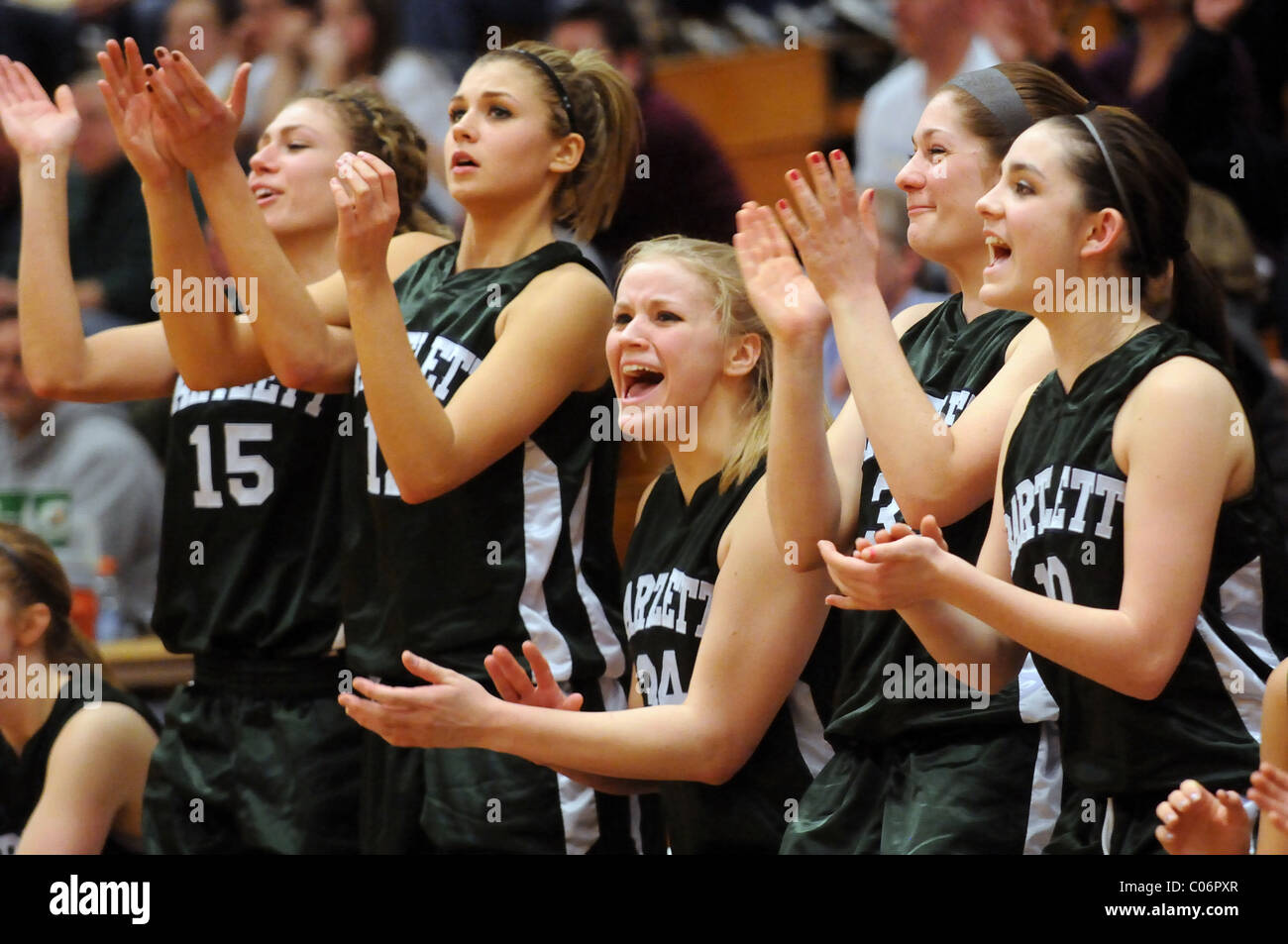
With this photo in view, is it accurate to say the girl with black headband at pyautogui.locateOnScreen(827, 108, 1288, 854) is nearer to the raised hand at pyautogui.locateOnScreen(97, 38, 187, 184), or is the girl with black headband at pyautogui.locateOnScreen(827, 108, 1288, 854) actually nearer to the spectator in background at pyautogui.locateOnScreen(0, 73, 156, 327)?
the raised hand at pyautogui.locateOnScreen(97, 38, 187, 184)

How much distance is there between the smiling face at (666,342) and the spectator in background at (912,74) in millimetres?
1976

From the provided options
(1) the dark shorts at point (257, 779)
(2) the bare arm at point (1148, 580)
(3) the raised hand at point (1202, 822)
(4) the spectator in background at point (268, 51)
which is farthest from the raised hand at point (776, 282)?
(4) the spectator in background at point (268, 51)

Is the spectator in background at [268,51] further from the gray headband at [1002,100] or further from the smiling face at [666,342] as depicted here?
the gray headband at [1002,100]

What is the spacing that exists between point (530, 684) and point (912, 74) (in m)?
3.03

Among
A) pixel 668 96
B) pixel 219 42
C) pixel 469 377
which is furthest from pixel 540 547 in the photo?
pixel 219 42

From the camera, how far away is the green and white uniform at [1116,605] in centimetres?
233

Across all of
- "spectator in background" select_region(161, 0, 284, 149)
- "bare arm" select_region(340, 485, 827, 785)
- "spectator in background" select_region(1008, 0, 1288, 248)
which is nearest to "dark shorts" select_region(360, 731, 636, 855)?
"bare arm" select_region(340, 485, 827, 785)

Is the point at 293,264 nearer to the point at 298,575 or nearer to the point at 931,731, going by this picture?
the point at 298,575

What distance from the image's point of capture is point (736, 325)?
116 inches

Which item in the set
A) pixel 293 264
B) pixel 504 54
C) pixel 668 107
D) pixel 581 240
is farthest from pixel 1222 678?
pixel 668 107

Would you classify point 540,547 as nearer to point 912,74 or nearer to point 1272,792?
point 1272,792

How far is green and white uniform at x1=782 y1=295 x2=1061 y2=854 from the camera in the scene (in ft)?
8.23

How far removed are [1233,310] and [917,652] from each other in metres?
1.84
